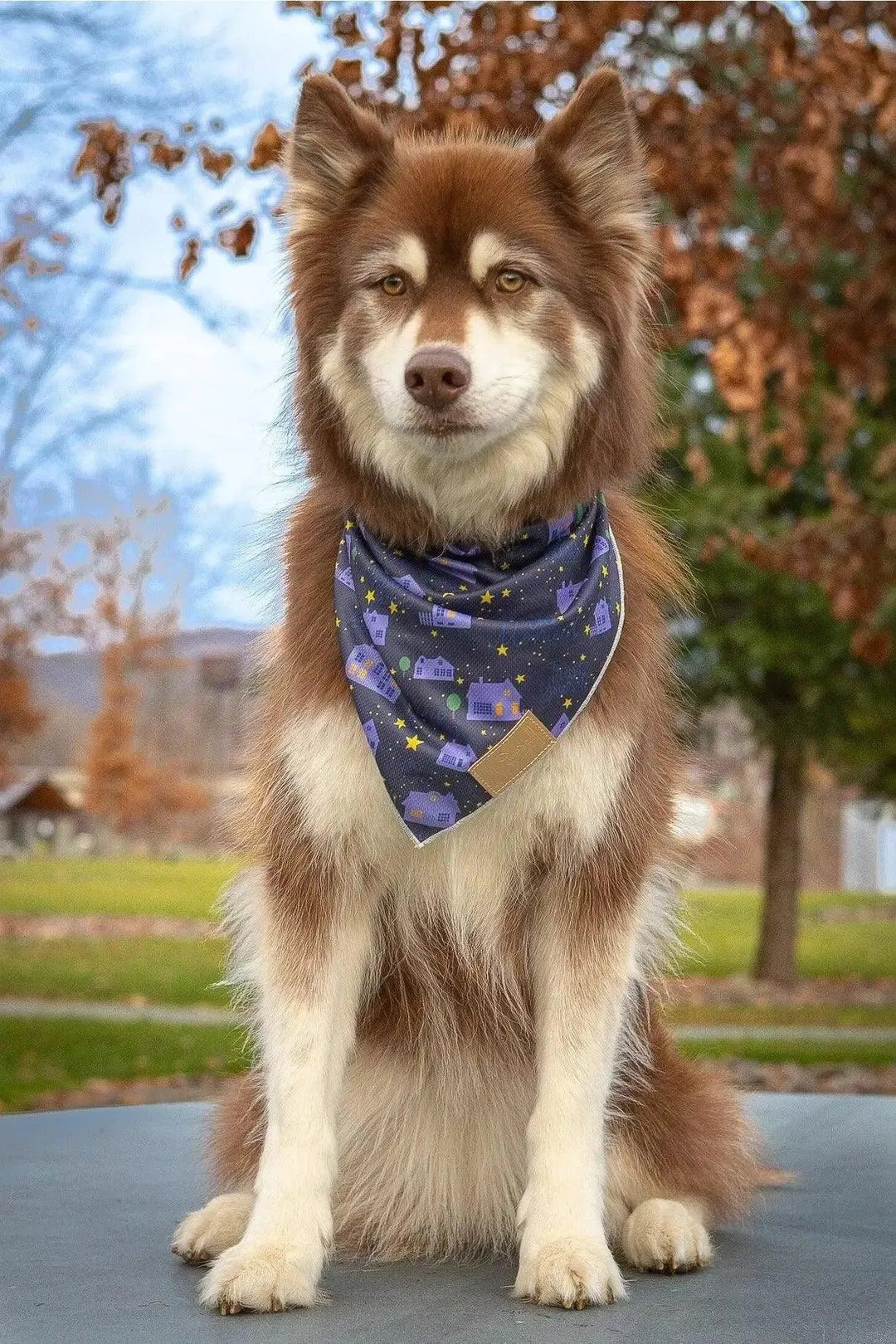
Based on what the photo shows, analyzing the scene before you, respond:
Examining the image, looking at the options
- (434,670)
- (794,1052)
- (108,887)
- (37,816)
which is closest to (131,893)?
(108,887)

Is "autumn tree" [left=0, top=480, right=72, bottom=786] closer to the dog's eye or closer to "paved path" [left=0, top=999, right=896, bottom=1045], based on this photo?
"paved path" [left=0, top=999, right=896, bottom=1045]

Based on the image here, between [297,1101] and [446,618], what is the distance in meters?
0.75

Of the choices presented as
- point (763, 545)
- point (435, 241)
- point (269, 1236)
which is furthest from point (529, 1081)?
point (763, 545)

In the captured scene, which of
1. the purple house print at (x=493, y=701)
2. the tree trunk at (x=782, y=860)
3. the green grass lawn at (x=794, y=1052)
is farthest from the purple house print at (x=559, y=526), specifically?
the tree trunk at (x=782, y=860)

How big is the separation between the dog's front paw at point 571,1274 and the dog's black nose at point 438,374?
121cm

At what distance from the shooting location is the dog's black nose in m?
2.01

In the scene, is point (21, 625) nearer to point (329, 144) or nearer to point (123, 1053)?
point (123, 1053)

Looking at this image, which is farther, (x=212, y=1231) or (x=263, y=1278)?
(x=212, y=1231)

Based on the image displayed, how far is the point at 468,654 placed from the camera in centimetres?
222

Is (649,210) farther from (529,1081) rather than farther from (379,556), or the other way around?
(529,1081)

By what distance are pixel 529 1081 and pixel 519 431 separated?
106 cm

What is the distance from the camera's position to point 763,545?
6.16 meters

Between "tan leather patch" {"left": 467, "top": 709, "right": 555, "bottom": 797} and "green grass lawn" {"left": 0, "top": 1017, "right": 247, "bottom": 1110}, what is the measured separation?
26.1ft

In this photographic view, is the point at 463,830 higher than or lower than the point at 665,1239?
higher
